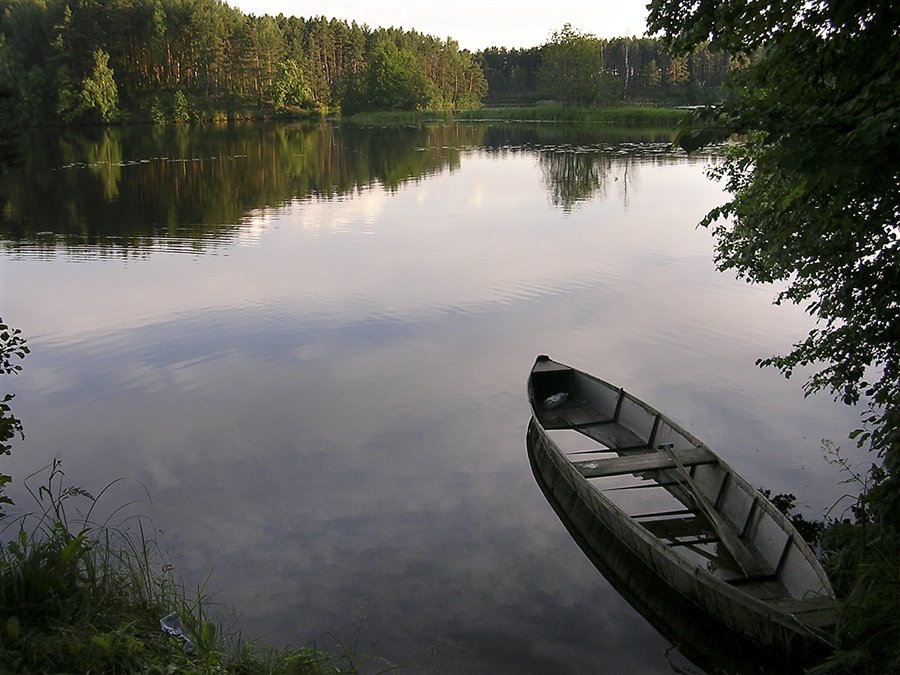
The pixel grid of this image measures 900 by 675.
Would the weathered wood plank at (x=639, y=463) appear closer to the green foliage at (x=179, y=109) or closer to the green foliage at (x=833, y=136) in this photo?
the green foliage at (x=833, y=136)

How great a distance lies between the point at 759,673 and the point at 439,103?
103 meters

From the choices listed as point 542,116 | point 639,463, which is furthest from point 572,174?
point 542,116

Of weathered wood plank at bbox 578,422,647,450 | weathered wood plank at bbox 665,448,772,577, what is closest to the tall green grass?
weathered wood plank at bbox 578,422,647,450

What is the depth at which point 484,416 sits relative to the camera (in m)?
12.6

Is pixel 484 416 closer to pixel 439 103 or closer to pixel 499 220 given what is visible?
pixel 499 220

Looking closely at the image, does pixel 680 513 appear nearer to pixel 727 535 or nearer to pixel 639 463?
pixel 639 463

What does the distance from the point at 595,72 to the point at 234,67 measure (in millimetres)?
40522

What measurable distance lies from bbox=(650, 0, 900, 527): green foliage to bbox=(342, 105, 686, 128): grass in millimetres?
63336

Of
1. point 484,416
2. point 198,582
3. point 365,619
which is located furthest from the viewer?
point 484,416

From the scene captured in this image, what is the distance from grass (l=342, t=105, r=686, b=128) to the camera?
238 feet

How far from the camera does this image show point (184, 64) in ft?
293

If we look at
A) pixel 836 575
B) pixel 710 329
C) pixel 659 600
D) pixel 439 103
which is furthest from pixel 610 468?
pixel 439 103

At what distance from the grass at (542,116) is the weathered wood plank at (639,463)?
61170 mm

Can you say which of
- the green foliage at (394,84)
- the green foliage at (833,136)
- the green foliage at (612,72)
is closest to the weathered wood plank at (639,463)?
the green foliage at (833,136)
